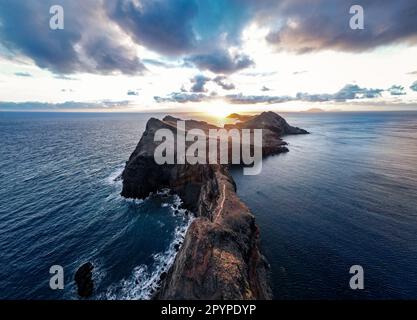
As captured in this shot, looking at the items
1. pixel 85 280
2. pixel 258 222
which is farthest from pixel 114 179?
pixel 258 222

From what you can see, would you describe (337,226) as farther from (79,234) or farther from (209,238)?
(79,234)

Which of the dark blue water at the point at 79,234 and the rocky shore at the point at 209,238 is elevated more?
the rocky shore at the point at 209,238

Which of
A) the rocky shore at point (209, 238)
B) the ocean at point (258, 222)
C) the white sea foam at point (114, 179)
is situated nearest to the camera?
the rocky shore at point (209, 238)

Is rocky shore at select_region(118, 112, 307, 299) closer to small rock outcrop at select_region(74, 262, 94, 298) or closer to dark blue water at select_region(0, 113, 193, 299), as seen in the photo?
dark blue water at select_region(0, 113, 193, 299)

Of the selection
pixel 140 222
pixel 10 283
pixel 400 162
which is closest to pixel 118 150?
pixel 140 222

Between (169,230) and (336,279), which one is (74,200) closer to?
(169,230)

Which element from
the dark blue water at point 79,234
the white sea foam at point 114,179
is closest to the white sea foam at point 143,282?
the dark blue water at point 79,234

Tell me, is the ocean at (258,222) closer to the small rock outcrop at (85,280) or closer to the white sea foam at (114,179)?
the small rock outcrop at (85,280)
